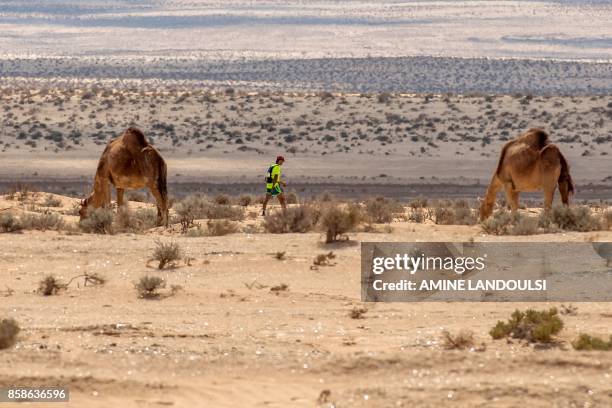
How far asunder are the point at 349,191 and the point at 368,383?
25842mm

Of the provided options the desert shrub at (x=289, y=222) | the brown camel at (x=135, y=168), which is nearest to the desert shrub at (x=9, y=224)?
the brown camel at (x=135, y=168)

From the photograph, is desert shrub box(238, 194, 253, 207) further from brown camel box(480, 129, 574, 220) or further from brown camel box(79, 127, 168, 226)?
brown camel box(480, 129, 574, 220)

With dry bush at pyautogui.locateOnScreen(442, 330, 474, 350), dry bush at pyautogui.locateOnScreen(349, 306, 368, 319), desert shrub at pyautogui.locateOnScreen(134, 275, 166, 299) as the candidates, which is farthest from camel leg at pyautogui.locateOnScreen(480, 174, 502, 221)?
dry bush at pyautogui.locateOnScreen(442, 330, 474, 350)

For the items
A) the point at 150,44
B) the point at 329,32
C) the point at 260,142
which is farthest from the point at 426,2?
the point at 260,142

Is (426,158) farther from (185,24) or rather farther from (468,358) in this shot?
(185,24)

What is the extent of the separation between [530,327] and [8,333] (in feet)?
13.8

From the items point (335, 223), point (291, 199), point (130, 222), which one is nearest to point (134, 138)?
point (130, 222)

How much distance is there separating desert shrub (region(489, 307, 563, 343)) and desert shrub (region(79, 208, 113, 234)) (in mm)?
8469

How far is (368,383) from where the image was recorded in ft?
34.0

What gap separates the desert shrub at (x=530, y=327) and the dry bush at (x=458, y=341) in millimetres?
341

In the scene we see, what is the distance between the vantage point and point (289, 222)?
19.0m

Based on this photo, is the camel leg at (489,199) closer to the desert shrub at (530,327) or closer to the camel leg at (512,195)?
the camel leg at (512,195)

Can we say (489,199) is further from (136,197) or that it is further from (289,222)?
(136,197)

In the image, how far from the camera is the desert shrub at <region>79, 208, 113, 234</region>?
62.4 ft
